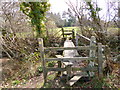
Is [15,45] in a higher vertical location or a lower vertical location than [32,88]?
higher

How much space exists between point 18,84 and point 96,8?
311 inches

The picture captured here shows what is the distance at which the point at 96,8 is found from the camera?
810 cm

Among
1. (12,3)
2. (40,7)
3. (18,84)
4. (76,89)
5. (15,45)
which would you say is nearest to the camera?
(76,89)

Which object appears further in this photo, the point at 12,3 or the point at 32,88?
the point at 12,3

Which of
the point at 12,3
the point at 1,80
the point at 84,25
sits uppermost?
the point at 12,3

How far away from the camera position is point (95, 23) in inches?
316

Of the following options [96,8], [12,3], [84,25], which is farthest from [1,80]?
[96,8]

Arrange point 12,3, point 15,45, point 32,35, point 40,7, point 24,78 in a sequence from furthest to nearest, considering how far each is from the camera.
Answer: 1. point 32,35
2. point 40,7
3. point 12,3
4. point 15,45
5. point 24,78

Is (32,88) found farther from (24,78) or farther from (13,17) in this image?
(13,17)

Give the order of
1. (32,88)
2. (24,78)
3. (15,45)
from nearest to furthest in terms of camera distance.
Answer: (32,88), (24,78), (15,45)

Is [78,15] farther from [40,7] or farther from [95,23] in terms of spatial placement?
[40,7]

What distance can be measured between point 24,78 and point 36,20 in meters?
5.12

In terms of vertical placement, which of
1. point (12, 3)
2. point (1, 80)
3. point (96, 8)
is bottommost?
point (1, 80)

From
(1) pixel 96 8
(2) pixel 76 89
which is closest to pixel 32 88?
(2) pixel 76 89
